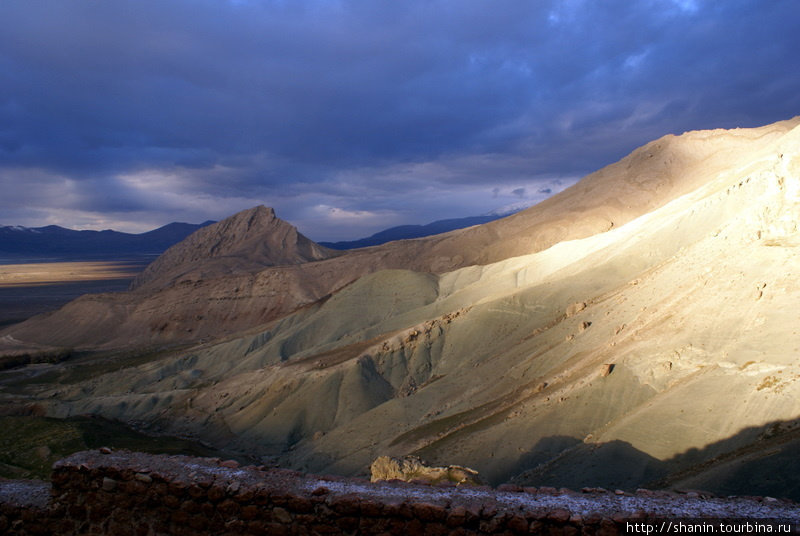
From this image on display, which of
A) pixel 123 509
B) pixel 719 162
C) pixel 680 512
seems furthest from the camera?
pixel 719 162

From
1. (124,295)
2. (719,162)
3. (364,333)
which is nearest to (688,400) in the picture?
(364,333)

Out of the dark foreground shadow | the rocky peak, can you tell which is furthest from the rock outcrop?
the rocky peak

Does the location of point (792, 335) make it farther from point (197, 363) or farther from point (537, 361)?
point (197, 363)

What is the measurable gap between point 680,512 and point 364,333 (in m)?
27.3

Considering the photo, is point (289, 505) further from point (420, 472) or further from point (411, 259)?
point (411, 259)

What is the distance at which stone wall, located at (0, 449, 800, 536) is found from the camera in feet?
15.8

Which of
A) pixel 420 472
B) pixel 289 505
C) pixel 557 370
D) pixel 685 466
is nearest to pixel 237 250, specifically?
pixel 557 370

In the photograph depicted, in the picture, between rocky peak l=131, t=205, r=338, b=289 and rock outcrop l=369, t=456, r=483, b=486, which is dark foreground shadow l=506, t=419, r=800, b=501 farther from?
rocky peak l=131, t=205, r=338, b=289

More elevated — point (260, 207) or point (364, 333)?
point (260, 207)

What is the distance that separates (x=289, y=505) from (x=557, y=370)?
42.5ft

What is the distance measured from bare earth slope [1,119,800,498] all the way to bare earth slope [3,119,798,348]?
1509cm

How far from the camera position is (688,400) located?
11.3m

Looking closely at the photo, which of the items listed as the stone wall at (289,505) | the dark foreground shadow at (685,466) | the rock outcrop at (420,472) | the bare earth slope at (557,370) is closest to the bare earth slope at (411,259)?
the bare earth slope at (557,370)

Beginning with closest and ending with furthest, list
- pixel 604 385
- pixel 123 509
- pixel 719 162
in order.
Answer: pixel 123 509 < pixel 604 385 < pixel 719 162
